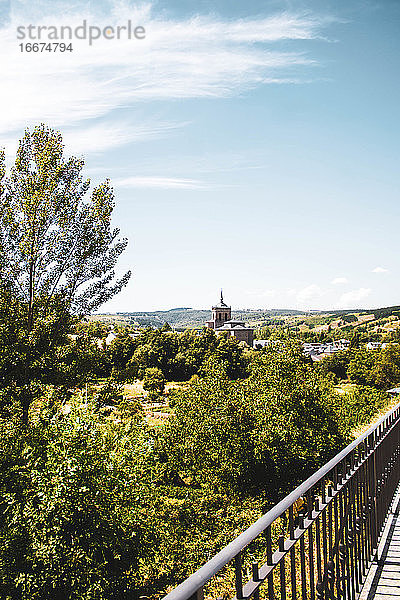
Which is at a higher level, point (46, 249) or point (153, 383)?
point (46, 249)

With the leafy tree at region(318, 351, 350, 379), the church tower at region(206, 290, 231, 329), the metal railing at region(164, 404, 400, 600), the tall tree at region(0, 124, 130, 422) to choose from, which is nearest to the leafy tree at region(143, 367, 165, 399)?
the leafy tree at region(318, 351, 350, 379)

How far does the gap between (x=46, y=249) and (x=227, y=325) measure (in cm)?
11639

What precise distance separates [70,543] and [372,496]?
7574 mm

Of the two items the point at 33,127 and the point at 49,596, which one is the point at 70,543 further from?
the point at 33,127

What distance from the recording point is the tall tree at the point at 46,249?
1182 cm

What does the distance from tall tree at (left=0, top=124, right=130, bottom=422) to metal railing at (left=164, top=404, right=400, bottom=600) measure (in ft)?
29.9

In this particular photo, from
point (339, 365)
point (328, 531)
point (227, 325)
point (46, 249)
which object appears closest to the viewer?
point (328, 531)

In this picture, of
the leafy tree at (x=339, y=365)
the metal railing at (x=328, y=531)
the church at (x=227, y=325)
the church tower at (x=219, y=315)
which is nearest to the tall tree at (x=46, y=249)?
the metal railing at (x=328, y=531)

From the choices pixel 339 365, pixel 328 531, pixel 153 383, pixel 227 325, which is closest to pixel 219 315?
pixel 227 325

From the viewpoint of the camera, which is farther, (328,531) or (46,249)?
(46,249)

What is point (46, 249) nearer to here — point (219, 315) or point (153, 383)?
point (153, 383)

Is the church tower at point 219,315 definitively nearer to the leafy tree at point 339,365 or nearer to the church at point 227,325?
the church at point 227,325

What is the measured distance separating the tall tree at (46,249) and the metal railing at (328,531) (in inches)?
358

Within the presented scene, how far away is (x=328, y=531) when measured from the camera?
126 inches
